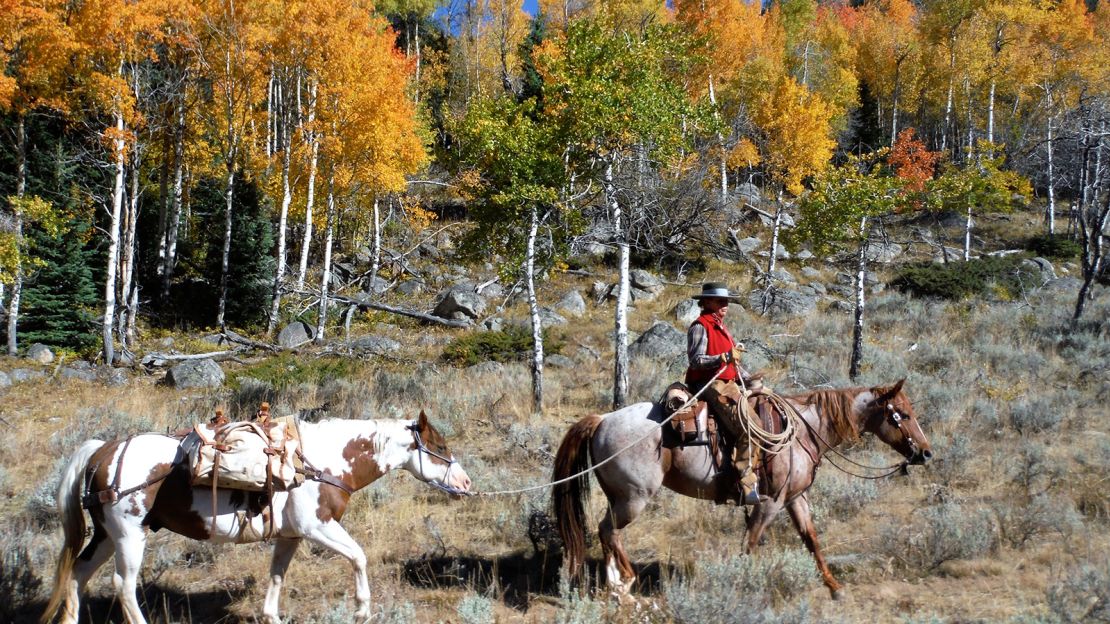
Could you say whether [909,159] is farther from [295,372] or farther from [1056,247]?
[295,372]

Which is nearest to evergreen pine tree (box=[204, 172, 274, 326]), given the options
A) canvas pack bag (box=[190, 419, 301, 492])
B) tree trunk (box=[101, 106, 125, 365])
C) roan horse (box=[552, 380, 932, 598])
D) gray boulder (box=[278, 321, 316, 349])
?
gray boulder (box=[278, 321, 316, 349])

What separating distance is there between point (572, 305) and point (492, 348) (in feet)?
25.1

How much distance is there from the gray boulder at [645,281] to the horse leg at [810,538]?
2055 cm

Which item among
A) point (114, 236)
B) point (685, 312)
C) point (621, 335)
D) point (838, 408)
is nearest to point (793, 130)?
point (685, 312)

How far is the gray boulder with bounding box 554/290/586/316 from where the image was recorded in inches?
960

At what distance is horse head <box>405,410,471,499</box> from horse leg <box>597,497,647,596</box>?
3.86ft

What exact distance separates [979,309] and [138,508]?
22.2 m

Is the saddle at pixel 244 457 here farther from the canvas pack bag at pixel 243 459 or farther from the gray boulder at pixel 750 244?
the gray boulder at pixel 750 244

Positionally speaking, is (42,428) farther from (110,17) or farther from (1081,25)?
(1081,25)

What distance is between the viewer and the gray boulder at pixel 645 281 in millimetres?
26250

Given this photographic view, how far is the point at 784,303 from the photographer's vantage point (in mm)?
23062

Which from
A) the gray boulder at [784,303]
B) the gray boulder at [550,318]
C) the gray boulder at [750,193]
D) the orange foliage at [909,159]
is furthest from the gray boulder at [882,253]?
the gray boulder at [550,318]

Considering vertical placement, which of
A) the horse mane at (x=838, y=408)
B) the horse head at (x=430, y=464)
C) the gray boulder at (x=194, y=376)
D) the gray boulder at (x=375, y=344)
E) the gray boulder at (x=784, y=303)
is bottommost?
the gray boulder at (x=194, y=376)

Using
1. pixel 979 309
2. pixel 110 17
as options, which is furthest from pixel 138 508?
pixel 979 309
